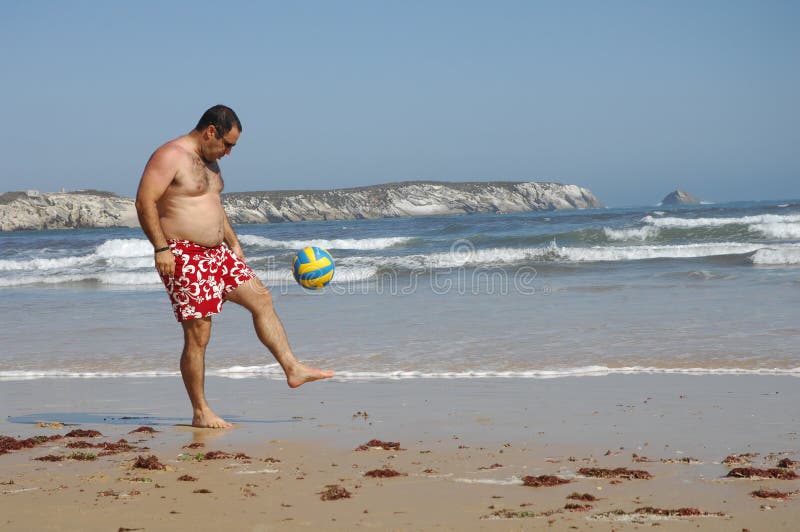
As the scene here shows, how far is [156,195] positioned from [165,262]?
0.39 meters

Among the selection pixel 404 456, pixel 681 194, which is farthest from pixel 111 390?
pixel 681 194

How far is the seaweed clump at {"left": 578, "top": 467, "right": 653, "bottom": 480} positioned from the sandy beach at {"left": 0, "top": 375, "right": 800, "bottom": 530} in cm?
1

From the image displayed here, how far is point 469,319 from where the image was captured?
9914 millimetres

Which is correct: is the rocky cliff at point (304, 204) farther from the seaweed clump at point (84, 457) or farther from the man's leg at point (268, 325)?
the seaweed clump at point (84, 457)

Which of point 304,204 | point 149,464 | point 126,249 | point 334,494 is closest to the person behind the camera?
point 334,494

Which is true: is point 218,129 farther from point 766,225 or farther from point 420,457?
point 766,225

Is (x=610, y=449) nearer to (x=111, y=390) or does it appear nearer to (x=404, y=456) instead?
(x=404, y=456)

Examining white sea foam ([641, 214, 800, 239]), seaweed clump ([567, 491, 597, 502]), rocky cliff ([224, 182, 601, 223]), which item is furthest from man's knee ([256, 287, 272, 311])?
rocky cliff ([224, 182, 601, 223])

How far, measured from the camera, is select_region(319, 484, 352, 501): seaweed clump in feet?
11.5

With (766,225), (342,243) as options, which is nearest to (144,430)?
(766,225)

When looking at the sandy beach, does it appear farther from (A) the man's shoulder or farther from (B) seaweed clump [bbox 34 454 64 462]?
(A) the man's shoulder

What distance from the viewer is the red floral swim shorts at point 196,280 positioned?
5074mm

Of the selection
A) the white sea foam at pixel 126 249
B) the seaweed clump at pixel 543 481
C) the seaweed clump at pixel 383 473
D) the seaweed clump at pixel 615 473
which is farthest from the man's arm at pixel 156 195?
the white sea foam at pixel 126 249

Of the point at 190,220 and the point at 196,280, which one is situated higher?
the point at 190,220
